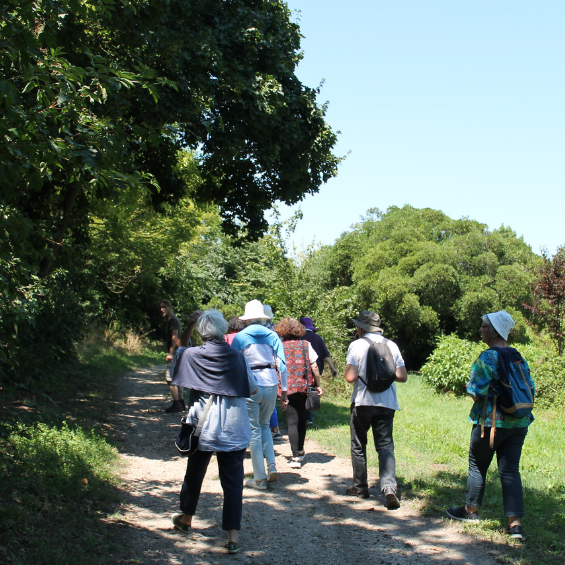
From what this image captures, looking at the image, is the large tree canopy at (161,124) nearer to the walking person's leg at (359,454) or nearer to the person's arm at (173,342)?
the person's arm at (173,342)

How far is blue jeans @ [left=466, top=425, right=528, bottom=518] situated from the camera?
4.90 metres

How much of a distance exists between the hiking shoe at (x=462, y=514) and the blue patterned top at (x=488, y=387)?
2.87 ft

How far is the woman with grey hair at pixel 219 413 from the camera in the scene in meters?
4.66

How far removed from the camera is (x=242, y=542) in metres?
4.85

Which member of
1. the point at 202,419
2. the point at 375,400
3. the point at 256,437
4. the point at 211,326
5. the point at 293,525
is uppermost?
the point at 211,326

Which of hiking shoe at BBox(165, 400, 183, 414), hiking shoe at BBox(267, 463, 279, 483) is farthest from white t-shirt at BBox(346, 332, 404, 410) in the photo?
hiking shoe at BBox(165, 400, 183, 414)

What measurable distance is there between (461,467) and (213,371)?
4162 millimetres

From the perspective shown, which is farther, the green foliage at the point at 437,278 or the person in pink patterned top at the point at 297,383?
the green foliage at the point at 437,278

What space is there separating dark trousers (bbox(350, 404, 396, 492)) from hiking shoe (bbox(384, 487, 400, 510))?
0.15 ft

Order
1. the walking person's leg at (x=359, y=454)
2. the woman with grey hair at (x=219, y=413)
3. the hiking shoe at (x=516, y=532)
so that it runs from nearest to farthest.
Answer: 1. the woman with grey hair at (x=219, y=413)
2. the hiking shoe at (x=516, y=532)
3. the walking person's leg at (x=359, y=454)

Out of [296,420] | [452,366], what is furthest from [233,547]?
[452,366]

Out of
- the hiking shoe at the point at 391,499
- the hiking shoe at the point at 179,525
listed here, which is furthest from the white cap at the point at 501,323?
the hiking shoe at the point at 179,525

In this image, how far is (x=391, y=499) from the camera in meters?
5.64

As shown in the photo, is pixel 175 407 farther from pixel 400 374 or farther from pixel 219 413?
pixel 219 413
